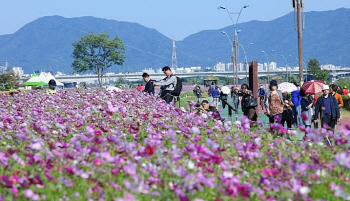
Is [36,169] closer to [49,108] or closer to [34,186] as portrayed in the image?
[34,186]

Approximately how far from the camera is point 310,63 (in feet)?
582

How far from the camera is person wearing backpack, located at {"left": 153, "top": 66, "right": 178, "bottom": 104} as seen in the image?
60.0 feet

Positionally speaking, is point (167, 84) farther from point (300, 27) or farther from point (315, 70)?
point (315, 70)

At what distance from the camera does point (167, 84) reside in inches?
731

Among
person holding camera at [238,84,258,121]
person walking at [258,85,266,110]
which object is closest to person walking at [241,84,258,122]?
person holding camera at [238,84,258,121]

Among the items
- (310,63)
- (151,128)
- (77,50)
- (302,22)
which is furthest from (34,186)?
(310,63)

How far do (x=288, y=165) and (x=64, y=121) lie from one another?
19.3 feet

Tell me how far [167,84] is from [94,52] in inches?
5213

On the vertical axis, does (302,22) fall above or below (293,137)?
above

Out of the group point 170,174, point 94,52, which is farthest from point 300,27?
point 94,52

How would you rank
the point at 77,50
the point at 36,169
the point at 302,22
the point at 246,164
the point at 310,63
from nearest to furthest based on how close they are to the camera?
the point at 36,169 < the point at 246,164 < the point at 302,22 < the point at 77,50 < the point at 310,63

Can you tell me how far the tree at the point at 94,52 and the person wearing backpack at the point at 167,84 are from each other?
422ft

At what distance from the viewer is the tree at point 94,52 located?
484ft

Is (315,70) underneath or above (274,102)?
underneath
